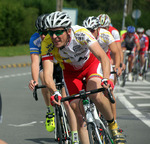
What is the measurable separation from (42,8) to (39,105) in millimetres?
31604

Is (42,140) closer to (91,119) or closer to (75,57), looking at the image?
(75,57)

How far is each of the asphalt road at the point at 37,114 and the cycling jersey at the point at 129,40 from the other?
1.27 meters

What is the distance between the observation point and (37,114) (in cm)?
1029

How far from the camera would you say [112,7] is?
86.8m

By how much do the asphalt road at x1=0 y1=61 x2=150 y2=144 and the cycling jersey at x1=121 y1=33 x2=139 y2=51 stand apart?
1.27 meters

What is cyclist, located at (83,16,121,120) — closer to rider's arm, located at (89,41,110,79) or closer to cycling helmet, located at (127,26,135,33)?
rider's arm, located at (89,41,110,79)

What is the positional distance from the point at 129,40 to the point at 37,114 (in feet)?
22.6

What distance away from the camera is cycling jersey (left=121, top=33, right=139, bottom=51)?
16406 mm

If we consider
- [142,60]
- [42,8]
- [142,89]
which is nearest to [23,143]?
[142,89]

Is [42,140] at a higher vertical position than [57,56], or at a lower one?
lower

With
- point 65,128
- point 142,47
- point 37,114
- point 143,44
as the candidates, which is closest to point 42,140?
point 65,128

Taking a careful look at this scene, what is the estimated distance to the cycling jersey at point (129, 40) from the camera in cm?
1641

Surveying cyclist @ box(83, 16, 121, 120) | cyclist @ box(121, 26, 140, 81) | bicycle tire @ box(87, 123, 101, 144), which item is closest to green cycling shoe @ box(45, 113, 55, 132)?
cyclist @ box(83, 16, 121, 120)

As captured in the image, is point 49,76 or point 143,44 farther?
point 143,44
